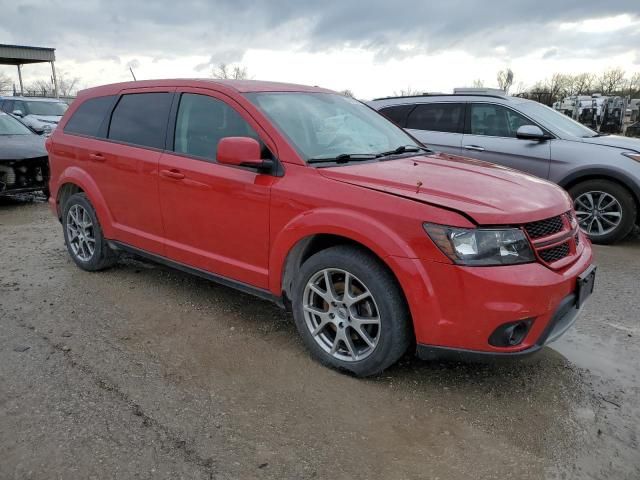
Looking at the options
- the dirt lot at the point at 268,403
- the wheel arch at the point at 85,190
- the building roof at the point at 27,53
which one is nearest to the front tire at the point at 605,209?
the dirt lot at the point at 268,403

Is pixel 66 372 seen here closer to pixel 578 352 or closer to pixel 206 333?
pixel 206 333

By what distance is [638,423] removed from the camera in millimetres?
2686

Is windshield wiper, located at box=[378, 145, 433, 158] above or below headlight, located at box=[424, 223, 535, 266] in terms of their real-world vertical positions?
above

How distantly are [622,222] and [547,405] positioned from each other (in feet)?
13.4

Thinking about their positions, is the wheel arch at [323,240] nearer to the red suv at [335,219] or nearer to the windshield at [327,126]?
the red suv at [335,219]

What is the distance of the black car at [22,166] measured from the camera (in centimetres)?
792

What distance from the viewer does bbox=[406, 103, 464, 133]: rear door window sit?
7049 mm

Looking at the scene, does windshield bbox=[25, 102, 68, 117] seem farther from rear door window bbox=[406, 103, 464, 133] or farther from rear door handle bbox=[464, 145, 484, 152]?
rear door handle bbox=[464, 145, 484, 152]

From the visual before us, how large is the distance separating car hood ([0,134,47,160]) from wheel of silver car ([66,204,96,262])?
3831 mm

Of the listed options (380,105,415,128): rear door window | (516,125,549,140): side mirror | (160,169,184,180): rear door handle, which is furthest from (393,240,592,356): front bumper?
(380,105,415,128): rear door window

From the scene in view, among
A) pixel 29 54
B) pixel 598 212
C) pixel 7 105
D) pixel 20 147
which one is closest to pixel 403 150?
pixel 598 212

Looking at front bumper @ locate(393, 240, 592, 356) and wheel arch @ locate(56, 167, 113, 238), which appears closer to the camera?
front bumper @ locate(393, 240, 592, 356)

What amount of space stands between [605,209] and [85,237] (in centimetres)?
569

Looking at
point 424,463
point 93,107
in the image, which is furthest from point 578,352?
point 93,107
